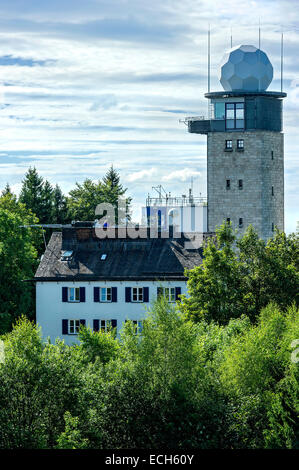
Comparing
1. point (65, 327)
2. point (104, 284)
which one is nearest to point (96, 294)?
point (104, 284)

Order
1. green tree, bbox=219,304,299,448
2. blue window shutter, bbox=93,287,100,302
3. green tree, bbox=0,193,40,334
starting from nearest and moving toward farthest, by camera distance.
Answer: green tree, bbox=219,304,299,448
blue window shutter, bbox=93,287,100,302
green tree, bbox=0,193,40,334

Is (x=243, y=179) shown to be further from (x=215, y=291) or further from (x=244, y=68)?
(x=215, y=291)

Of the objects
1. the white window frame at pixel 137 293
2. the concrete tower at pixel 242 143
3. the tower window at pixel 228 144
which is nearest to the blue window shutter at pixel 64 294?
the white window frame at pixel 137 293

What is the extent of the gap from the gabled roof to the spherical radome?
1897 centimetres

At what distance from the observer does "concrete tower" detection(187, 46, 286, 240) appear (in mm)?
84250

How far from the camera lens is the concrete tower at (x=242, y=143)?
276ft

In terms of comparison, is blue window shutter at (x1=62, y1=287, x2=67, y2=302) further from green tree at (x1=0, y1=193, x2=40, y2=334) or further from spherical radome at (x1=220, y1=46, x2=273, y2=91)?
spherical radome at (x1=220, y1=46, x2=273, y2=91)

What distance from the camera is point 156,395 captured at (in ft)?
133

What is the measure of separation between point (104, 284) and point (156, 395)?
26865 mm

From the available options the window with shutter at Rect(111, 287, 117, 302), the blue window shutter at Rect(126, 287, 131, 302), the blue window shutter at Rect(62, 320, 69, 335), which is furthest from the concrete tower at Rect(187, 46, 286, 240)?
the blue window shutter at Rect(62, 320, 69, 335)
